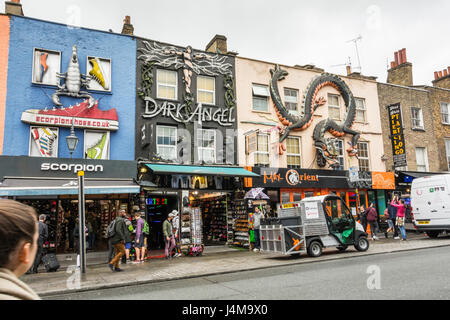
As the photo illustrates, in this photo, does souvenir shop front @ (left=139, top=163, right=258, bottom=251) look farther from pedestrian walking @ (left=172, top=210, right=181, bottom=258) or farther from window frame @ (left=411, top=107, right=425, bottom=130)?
window frame @ (left=411, top=107, right=425, bottom=130)

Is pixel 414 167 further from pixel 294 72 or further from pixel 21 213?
pixel 21 213

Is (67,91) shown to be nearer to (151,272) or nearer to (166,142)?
(166,142)

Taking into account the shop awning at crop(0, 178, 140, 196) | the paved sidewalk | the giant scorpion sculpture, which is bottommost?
the paved sidewalk

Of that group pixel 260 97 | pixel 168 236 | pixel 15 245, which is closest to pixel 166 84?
pixel 260 97

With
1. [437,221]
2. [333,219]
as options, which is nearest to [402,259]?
[333,219]

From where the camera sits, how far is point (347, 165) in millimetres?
20500

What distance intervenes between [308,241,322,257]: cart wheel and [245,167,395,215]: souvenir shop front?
4114 millimetres

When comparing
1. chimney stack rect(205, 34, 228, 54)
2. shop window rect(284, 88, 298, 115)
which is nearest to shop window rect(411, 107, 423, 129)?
shop window rect(284, 88, 298, 115)

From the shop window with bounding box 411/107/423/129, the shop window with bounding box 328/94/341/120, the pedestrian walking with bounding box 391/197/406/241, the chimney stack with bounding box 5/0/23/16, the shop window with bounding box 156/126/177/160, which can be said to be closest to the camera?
the chimney stack with bounding box 5/0/23/16

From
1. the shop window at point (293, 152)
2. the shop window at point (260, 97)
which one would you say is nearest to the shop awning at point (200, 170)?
the shop window at point (293, 152)

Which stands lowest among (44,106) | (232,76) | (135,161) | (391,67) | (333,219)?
(333,219)

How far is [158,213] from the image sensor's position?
16062mm

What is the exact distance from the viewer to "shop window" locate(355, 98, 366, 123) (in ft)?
71.3

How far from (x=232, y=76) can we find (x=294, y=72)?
4243 millimetres
